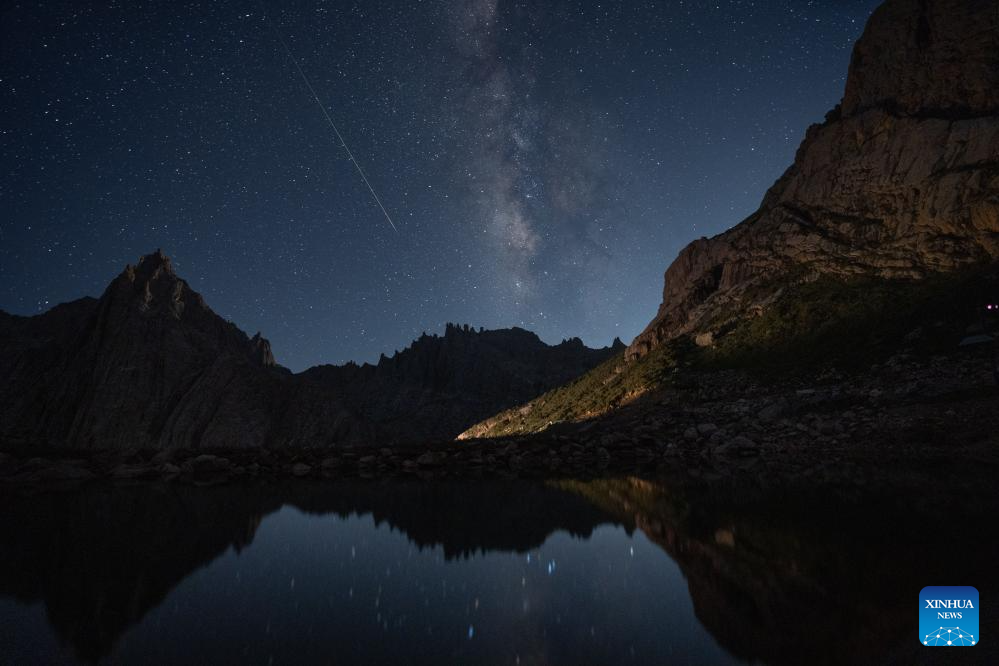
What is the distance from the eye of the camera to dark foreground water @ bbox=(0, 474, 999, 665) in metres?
4.66

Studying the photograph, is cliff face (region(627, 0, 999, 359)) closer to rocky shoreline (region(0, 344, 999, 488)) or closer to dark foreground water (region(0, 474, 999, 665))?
rocky shoreline (region(0, 344, 999, 488))

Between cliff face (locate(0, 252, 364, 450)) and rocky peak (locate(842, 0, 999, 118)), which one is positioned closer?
rocky peak (locate(842, 0, 999, 118))

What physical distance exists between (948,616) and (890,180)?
6431 cm

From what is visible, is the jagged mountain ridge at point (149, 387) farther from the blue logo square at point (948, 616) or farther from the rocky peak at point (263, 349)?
the blue logo square at point (948, 616)

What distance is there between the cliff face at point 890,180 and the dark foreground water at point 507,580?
45.8 meters

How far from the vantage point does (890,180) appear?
166ft

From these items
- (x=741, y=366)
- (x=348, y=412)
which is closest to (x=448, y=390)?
(x=348, y=412)

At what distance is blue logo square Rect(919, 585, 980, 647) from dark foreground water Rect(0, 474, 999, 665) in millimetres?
128

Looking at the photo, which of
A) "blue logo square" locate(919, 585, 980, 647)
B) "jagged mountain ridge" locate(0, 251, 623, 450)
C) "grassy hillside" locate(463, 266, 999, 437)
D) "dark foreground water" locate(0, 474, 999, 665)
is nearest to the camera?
"blue logo square" locate(919, 585, 980, 647)

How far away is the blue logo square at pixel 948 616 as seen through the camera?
4.36 meters

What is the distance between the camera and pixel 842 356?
36.0 metres

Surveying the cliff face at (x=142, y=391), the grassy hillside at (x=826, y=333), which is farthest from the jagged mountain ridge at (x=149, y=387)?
the grassy hillside at (x=826, y=333)

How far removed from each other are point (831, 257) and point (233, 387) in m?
101

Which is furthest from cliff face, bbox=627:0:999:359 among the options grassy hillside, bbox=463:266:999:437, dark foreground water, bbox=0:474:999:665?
dark foreground water, bbox=0:474:999:665
